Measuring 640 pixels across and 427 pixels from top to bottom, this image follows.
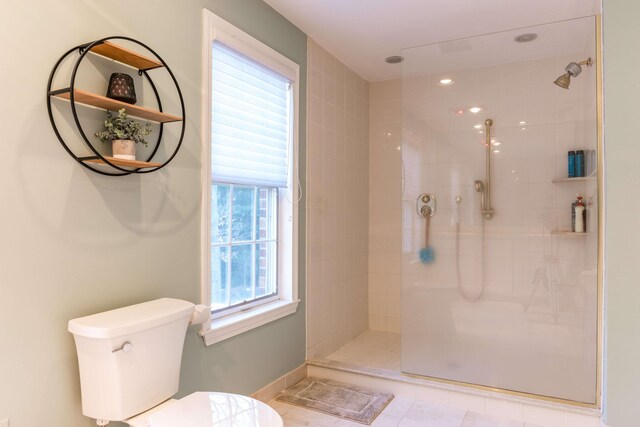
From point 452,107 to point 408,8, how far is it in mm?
727

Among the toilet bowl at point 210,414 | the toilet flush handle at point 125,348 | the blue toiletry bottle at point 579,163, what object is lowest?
the toilet bowl at point 210,414

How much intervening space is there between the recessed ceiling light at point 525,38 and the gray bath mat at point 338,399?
2.44 metres

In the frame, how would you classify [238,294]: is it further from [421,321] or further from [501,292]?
[501,292]

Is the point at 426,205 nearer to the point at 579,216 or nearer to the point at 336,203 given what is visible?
the point at 336,203

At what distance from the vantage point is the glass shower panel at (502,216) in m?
2.53

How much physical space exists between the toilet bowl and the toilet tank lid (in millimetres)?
316

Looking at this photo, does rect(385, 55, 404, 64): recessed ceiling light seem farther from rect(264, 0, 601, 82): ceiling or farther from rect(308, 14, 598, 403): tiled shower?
rect(308, 14, 598, 403): tiled shower

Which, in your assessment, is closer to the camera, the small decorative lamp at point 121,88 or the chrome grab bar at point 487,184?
the small decorative lamp at point 121,88

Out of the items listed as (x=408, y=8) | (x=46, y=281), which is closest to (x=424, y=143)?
(x=408, y=8)

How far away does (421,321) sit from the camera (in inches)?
117

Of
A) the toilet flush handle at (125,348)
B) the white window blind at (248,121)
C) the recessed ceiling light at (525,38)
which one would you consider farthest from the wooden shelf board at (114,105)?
the recessed ceiling light at (525,38)

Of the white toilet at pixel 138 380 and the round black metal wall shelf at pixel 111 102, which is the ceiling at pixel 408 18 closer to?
the round black metal wall shelf at pixel 111 102

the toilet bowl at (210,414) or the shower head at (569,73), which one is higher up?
the shower head at (569,73)

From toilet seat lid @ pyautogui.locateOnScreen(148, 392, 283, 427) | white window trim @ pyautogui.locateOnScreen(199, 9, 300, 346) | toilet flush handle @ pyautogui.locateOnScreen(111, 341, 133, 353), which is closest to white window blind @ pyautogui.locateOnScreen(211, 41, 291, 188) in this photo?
white window trim @ pyautogui.locateOnScreen(199, 9, 300, 346)
